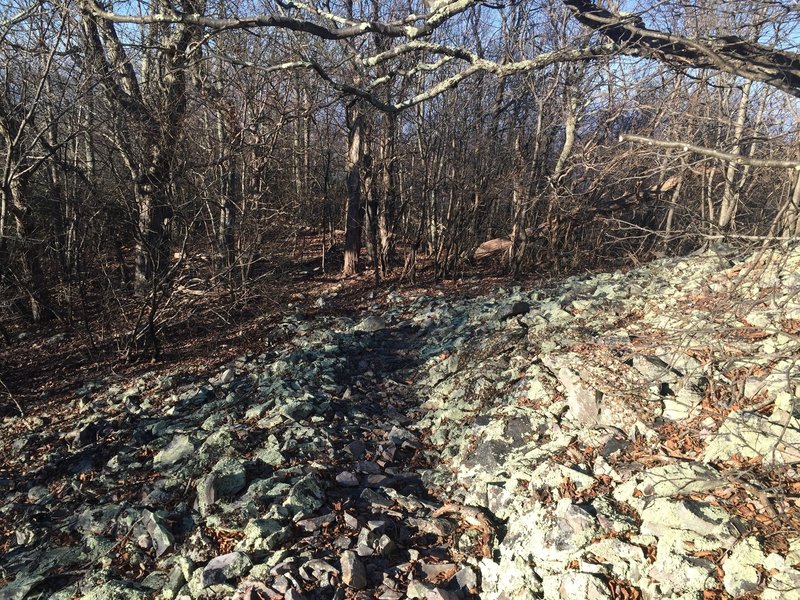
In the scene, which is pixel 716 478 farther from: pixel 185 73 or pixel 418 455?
pixel 185 73

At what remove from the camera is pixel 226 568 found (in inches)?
108

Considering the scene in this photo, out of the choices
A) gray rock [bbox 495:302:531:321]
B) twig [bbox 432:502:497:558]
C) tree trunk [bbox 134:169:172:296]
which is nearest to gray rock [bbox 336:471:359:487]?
twig [bbox 432:502:497:558]

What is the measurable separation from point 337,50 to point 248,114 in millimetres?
3164

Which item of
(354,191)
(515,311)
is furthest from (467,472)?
(354,191)

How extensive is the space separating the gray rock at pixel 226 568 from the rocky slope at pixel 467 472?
0.01 meters

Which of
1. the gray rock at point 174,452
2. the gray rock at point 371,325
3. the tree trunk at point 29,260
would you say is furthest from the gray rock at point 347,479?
the tree trunk at point 29,260

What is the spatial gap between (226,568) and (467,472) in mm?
1663

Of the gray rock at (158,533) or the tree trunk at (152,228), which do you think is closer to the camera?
the gray rock at (158,533)

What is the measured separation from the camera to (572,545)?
2570mm

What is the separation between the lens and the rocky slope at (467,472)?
8.11 ft

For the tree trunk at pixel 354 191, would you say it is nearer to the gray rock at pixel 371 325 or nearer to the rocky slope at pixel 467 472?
the gray rock at pixel 371 325

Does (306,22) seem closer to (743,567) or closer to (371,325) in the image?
(743,567)

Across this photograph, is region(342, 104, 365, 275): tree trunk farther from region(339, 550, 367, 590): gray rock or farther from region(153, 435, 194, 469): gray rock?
region(339, 550, 367, 590): gray rock

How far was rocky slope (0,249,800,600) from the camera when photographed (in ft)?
8.11
